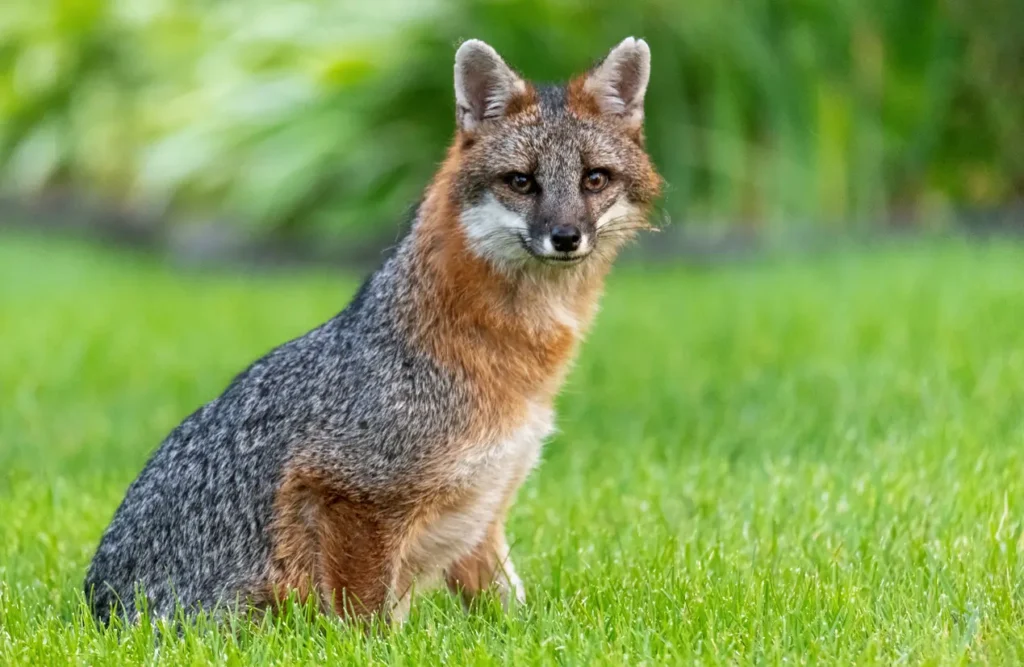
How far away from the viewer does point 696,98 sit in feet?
41.0

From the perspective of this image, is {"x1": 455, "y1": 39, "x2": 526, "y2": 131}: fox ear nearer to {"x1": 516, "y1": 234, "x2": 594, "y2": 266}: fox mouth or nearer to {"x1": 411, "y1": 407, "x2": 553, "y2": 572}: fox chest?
{"x1": 516, "y1": 234, "x2": 594, "y2": 266}: fox mouth

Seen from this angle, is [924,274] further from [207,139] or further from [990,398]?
[207,139]

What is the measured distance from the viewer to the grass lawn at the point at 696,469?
3703 mm

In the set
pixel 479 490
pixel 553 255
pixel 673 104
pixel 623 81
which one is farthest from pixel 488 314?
pixel 673 104

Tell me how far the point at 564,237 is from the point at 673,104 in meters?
8.44

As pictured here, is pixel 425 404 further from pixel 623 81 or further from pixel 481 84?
pixel 623 81

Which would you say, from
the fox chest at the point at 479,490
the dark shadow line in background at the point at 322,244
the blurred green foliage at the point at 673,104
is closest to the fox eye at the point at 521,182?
the fox chest at the point at 479,490

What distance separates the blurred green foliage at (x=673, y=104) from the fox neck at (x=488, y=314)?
7.72m

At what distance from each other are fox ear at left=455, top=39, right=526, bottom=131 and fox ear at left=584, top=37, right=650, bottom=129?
262mm

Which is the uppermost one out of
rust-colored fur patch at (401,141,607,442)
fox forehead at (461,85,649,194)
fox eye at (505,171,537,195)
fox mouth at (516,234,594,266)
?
fox forehead at (461,85,649,194)

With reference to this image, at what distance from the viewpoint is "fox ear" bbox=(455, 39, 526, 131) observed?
4230 mm

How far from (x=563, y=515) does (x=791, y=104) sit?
7336mm

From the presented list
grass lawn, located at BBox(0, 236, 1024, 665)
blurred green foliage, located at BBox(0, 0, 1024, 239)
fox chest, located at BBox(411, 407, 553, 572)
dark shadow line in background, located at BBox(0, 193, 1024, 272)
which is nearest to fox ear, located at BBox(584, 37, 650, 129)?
fox chest, located at BBox(411, 407, 553, 572)

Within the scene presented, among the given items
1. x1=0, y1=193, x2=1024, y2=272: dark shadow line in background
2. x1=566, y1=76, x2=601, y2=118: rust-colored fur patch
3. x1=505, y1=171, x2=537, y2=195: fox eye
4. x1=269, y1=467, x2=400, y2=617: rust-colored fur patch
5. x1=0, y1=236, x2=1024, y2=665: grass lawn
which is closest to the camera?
x1=0, y1=236, x2=1024, y2=665: grass lawn
